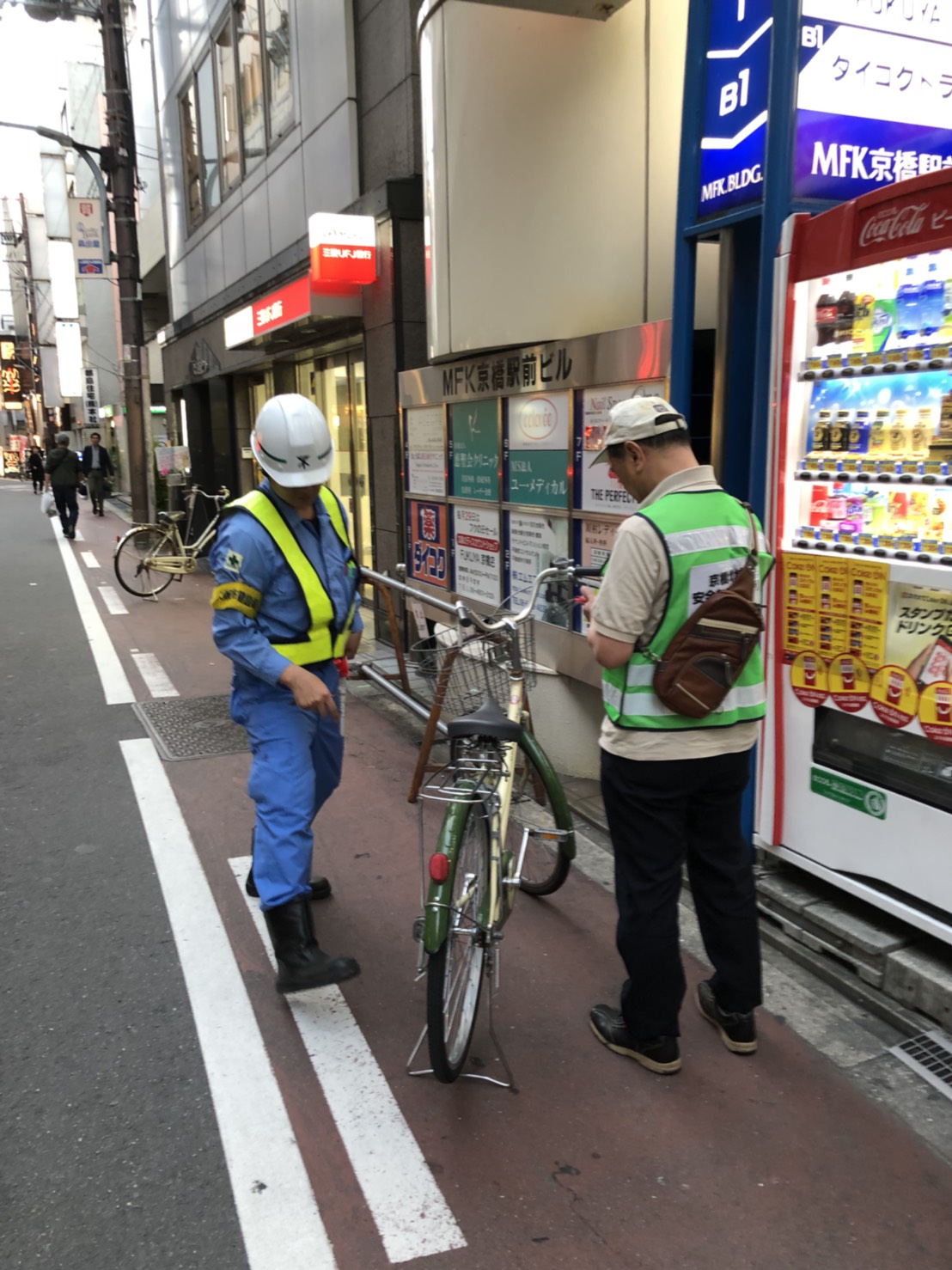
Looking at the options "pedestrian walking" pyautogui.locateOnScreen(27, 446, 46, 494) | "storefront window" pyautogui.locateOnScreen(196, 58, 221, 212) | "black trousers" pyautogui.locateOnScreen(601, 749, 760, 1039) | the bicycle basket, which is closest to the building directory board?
the bicycle basket

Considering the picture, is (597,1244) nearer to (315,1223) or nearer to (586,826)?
(315,1223)

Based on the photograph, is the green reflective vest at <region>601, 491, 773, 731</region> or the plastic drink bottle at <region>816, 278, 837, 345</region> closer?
the green reflective vest at <region>601, 491, 773, 731</region>

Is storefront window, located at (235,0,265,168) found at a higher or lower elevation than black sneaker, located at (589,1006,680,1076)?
higher

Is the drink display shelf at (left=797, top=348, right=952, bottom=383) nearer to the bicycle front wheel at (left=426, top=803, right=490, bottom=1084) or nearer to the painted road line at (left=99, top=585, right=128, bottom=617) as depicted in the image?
the bicycle front wheel at (left=426, top=803, right=490, bottom=1084)

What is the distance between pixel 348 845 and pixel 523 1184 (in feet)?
7.87

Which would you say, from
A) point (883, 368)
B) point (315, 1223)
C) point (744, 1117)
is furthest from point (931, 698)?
→ point (315, 1223)

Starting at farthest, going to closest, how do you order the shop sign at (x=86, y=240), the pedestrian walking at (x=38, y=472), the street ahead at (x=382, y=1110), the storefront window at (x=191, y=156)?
1. the pedestrian walking at (x=38, y=472)
2. the shop sign at (x=86, y=240)
3. the storefront window at (x=191, y=156)
4. the street ahead at (x=382, y=1110)

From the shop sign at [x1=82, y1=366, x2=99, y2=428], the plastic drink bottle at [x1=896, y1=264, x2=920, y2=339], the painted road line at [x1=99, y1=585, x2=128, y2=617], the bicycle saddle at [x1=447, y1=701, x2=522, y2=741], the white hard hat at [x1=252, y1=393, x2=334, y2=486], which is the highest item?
the shop sign at [x1=82, y1=366, x2=99, y2=428]

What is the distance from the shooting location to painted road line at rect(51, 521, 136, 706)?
7634mm

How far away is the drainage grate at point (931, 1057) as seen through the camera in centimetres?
297

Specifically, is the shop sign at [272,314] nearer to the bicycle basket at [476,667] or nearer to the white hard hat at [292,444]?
the bicycle basket at [476,667]

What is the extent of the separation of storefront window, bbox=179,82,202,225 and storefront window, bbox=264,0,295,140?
5.39 meters

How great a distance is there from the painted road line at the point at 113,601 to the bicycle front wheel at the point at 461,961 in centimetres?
903

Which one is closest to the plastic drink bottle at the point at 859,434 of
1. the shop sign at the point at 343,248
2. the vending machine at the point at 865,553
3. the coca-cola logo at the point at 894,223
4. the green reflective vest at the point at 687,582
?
the vending machine at the point at 865,553
